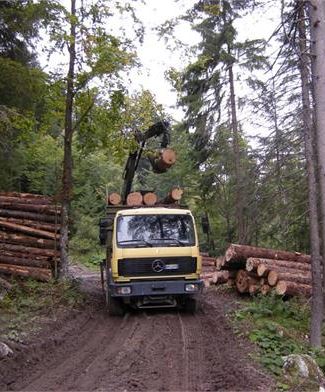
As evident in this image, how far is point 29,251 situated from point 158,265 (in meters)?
5.22

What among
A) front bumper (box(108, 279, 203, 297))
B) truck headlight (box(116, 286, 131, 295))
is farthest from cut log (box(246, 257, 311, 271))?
truck headlight (box(116, 286, 131, 295))

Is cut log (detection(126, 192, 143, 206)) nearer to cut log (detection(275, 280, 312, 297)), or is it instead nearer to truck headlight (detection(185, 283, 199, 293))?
truck headlight (detection(185, 283, 199, 293))

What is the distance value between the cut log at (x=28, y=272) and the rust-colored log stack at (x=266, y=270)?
17.1ft

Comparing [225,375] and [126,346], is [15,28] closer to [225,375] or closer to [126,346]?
[126,346]

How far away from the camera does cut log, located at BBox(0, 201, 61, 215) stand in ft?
53.1

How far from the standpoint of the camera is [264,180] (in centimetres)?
1299

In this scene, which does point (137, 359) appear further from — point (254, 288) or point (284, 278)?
point (254, 288)

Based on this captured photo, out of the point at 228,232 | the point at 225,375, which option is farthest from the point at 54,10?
the point at 228,232

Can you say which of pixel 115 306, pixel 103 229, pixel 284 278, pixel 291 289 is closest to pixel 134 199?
pixel 103 229

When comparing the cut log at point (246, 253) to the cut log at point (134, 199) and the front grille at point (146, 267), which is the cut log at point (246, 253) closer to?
the cut log at point (134, 199)

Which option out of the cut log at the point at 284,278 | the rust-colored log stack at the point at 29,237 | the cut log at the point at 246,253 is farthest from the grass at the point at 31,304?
the cut log at the point at 284,278

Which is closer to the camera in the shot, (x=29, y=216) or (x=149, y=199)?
(x=149, y=199)

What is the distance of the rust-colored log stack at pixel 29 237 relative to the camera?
14789 mm

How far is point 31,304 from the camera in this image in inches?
485
